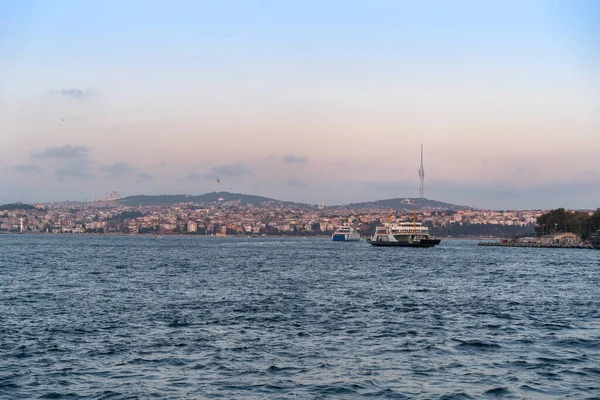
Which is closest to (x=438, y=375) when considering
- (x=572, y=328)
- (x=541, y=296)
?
(x=572, y=328)

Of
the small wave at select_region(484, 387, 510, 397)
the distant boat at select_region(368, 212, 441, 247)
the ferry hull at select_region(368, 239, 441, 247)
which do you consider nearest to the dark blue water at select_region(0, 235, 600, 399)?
the small wave at select_region(484, 387, 510, 397)

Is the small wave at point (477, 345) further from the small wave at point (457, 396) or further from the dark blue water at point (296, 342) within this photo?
the small wave at point (457, 396)

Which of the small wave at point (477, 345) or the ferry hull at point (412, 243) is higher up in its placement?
the ferry hull at point (412, 243)

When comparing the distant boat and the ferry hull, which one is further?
the distant boat

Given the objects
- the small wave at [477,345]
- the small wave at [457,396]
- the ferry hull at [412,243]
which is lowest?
the small wave at [457,396]

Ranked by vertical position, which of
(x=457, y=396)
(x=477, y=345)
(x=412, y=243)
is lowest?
(x=457, y=396)

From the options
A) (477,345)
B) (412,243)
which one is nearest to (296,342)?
(477,345)

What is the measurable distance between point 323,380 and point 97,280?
3220cm

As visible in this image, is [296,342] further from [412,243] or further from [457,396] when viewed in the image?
[412,243]

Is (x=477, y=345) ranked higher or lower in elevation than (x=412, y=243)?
lower

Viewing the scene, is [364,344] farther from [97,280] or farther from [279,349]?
[97,280]

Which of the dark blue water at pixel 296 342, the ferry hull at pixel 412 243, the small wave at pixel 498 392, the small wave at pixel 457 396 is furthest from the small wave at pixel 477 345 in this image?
the ferry hull at pixel 412 243

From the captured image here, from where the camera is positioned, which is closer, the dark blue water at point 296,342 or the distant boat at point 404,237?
the dark blue water at point 296,342

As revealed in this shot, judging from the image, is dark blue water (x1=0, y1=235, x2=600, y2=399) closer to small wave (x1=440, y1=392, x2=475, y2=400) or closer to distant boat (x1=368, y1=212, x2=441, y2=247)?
small wave (x1=440, y1=392, x2=475, y2=400)
